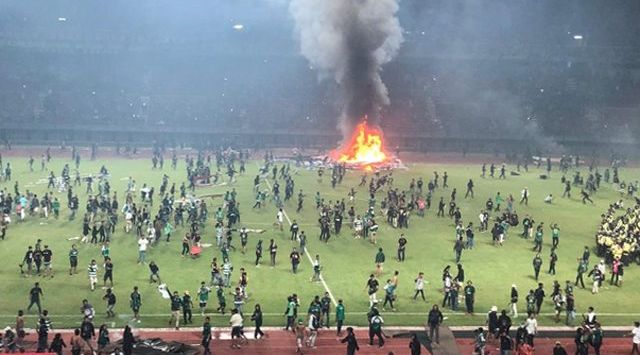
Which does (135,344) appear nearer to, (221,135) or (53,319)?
(53,319)

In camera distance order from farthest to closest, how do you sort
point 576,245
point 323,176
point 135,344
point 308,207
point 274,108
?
point 274,108
point 323,176
point 308,207
point 576,245
point 135,344

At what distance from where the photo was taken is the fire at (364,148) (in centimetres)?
6969

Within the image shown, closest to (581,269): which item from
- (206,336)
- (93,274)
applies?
(206,336)

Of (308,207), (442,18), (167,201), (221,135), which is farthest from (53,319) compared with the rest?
(442,18)

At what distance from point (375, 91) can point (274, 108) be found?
14.9 meters

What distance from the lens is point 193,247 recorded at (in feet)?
111

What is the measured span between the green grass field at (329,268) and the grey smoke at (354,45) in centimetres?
3210

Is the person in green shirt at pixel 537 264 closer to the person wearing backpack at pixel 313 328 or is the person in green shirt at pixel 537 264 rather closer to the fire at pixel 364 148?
the person wearing backpack at pixel 313 328

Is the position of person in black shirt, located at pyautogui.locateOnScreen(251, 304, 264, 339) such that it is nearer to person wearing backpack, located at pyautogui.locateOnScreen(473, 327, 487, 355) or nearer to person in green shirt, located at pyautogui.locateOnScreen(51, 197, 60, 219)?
person wearing backpack, located at pyautogui.locateOnScreen(473, 327, 487, 355)

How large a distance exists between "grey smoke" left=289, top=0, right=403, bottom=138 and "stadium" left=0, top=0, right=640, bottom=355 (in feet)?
0.82

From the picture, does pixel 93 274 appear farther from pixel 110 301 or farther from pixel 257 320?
pixel 257 320

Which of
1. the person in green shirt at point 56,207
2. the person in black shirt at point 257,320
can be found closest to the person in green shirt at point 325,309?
the person in black shirt at point 257,320

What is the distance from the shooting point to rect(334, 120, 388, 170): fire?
69688mm

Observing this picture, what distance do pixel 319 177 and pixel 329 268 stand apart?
83.5 feet
